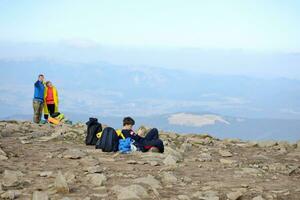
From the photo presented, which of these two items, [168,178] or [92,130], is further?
[92,130]

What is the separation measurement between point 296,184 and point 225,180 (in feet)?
5.78

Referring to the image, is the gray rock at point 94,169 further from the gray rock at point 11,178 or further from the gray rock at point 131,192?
the gray rock at point 131,192

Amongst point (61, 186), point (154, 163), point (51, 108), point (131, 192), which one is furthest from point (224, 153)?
point (51, 108)

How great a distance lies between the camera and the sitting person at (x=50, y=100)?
24.4 meters

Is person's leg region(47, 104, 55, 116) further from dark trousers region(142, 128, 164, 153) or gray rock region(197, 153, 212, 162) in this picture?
gray rock region(197, 153, 212, 162)

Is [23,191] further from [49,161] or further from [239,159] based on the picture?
[239,159]

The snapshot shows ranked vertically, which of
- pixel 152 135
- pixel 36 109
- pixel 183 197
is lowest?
pixel 183 197

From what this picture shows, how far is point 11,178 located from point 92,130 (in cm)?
645

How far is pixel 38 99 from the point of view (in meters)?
24.3

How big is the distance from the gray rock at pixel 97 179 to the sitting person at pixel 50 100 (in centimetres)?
1464

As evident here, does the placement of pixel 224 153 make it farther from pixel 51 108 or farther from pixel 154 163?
pixel 51 108

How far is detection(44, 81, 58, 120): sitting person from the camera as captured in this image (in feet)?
80.0

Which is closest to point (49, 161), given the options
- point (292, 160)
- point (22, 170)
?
point (22, 170)

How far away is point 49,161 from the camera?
507 inches
